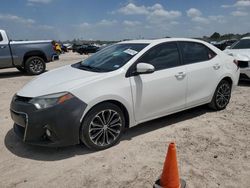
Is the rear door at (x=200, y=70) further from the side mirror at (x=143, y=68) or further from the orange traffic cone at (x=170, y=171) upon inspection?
the orange traffic cone at (x=170, y=171)

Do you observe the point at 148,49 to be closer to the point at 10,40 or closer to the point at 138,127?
the point at 138,127

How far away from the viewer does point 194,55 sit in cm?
535

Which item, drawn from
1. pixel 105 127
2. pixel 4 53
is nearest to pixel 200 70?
pixel 105 127

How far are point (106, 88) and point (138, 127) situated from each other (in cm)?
139

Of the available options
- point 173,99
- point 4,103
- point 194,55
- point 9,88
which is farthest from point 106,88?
point 9,88

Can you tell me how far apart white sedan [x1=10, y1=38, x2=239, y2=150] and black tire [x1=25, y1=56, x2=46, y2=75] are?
764cm

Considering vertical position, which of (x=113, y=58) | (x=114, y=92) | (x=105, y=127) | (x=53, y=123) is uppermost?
(x=113, y=58)

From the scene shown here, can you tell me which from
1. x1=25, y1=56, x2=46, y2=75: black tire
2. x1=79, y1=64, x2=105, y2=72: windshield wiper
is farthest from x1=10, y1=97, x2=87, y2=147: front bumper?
x1=25, y1=56, x2=46, y2=75: black tire

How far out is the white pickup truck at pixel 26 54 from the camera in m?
11.5

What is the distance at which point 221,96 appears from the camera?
19.5ft

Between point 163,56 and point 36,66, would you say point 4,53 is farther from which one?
point 163,56

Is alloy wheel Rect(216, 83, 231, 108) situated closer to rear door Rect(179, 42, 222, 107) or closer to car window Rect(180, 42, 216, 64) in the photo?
rear door Rect(179, 42, 222, 107)

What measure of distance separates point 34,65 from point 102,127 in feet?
29.9

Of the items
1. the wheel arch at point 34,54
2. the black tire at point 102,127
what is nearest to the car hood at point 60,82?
the black tire at point 102,127
